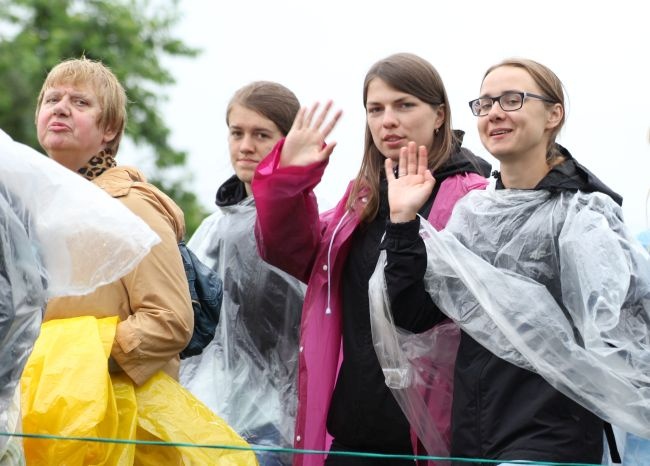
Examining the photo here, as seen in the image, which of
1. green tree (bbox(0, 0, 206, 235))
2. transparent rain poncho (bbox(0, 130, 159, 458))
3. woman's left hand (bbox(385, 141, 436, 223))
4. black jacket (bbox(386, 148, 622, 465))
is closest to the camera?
transparent rain poncho (bbox(0, 130, 159, 458))

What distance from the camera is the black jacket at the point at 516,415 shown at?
3.23 metres

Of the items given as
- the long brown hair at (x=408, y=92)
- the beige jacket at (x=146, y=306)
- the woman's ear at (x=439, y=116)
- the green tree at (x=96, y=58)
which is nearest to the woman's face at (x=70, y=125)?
the beige jacket at (x=146, y=306)

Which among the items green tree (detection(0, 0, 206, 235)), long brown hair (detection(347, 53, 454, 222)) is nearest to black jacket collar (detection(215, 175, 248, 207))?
long brown hair (detection(347, 53, 454, 222))

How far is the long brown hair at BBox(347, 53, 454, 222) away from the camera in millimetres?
3945

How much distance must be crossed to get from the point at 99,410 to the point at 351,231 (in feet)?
3.07

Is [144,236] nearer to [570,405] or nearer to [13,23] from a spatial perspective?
[570,405]

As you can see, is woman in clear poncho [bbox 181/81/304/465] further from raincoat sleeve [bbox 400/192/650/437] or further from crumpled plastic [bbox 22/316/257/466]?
raincoat sleeve [bbox 400/192/650/437]

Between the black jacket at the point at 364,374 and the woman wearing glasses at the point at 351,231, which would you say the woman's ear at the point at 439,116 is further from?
the black jacket at the point at 364,374

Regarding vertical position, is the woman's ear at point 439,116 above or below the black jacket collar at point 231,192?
above

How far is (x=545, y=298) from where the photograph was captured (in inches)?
133

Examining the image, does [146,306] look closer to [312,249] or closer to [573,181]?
[312,249]

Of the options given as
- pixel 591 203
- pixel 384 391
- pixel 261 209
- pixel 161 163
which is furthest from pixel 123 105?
pixel 161 163

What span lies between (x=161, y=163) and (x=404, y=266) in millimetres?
13587

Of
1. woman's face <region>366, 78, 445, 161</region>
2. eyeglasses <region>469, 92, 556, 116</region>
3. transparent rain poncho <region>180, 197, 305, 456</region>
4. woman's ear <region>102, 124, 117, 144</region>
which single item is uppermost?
eyeglasses <region>469, 92, 556, 116</region>
